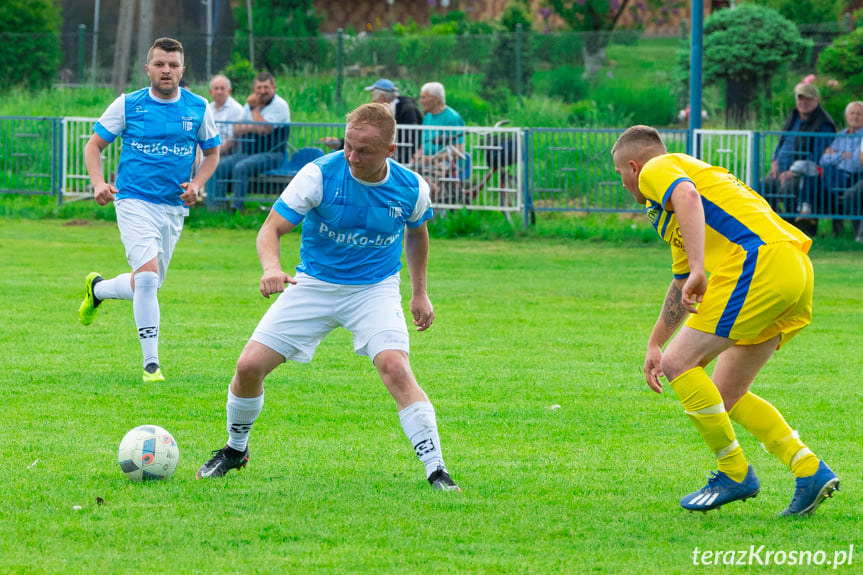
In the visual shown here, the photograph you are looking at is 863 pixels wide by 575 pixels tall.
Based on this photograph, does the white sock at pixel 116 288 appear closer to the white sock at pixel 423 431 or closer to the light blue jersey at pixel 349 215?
the light blue jersey at pixel 349 215

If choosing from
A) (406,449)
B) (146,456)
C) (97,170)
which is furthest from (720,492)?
(97,170)

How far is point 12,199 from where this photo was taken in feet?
65.7

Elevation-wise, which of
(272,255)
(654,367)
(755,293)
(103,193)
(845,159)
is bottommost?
(654,367)

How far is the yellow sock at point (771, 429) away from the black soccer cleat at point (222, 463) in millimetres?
2280

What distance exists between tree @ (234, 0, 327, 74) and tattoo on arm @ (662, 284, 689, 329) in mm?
25209

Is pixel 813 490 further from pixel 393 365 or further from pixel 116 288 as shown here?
pixel 116 288

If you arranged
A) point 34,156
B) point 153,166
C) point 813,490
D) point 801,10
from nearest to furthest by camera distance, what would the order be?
1. point 813,490
2. point 153,166
3. point 34,156
4. point 801,10

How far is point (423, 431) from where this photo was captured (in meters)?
5.51

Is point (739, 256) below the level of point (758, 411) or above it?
above

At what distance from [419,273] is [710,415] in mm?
1517

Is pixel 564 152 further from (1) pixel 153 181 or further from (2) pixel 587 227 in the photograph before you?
(1) pixel 153 181

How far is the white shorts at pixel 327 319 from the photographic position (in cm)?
556

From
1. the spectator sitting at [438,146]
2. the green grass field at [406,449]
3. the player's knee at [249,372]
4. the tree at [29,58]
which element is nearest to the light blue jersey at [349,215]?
the player's knee at [249,372]

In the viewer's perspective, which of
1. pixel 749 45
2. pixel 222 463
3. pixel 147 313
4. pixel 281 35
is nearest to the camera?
pixel 222 463
